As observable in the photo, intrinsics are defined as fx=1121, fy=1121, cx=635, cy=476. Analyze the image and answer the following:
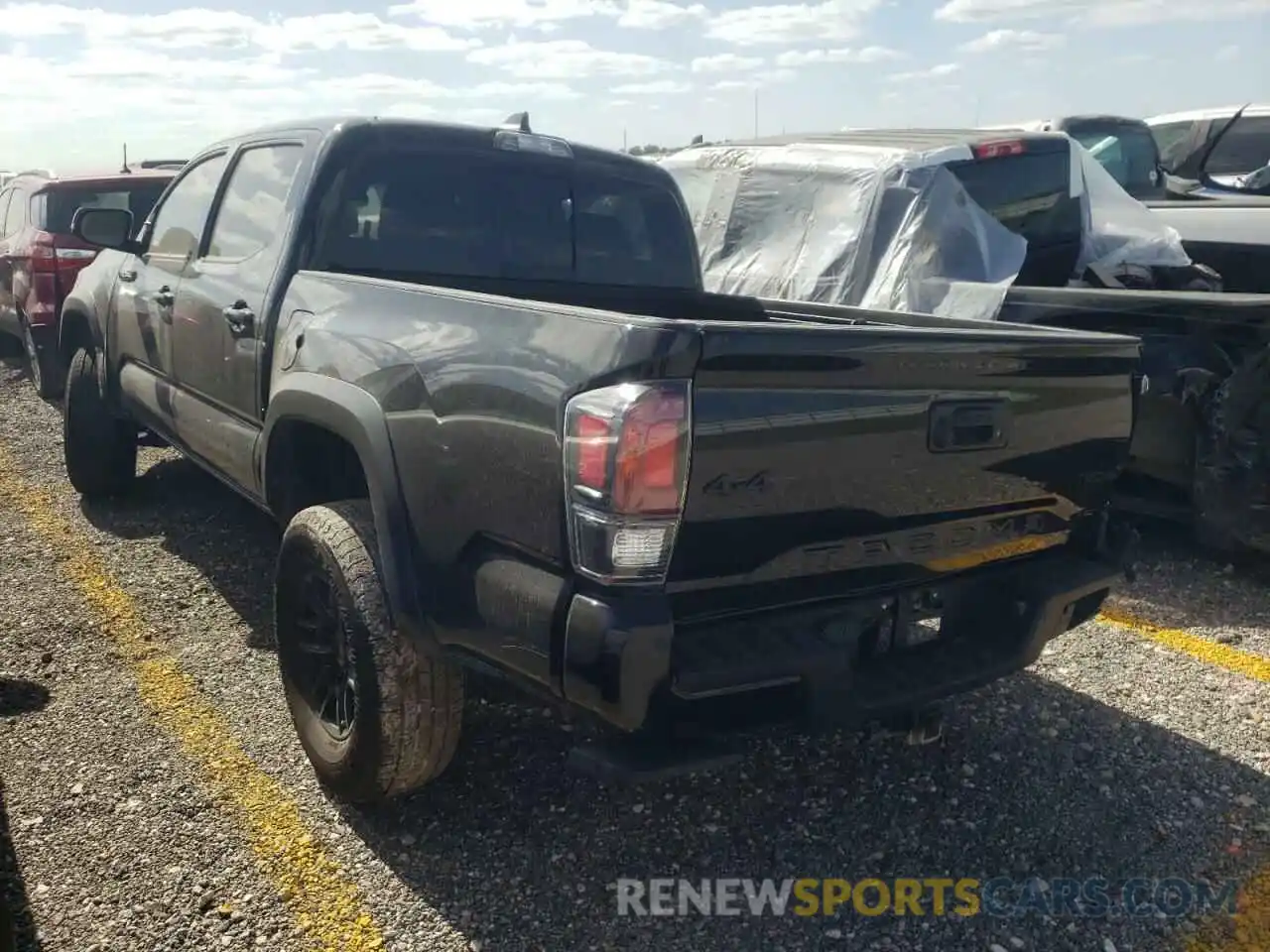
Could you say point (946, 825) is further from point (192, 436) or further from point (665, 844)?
point (192, 436)

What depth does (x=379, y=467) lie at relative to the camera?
2723 mm

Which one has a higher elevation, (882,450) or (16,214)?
(16,214)

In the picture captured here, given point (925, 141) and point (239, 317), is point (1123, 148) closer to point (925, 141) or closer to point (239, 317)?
point (925, 141)

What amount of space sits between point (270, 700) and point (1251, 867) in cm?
287

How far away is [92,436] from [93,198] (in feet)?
11.5

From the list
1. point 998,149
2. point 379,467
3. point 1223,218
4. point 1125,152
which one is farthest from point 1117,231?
point 379,467

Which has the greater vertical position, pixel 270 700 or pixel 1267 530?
pixel 1267 530

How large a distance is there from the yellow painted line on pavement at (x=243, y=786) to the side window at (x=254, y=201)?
1445 mm

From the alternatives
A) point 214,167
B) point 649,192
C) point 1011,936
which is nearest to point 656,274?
point 649,192

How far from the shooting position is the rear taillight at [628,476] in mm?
2123

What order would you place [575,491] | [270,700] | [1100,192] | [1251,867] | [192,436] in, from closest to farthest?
[575,491] < [1251,867] < [270,700] < [192,436] < [1100,192]

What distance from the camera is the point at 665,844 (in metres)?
2.92

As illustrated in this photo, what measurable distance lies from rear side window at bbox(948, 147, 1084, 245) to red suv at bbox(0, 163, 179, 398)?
5650 mm

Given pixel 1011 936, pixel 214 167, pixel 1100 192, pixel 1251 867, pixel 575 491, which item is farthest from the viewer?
pixel 1100 192
